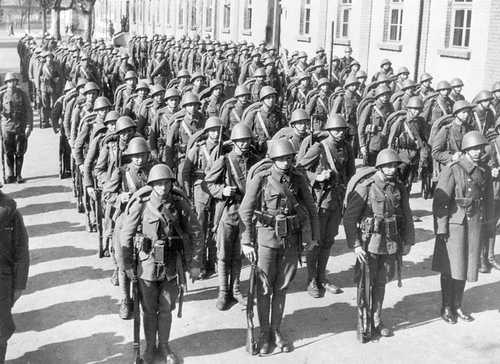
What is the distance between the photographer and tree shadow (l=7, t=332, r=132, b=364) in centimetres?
636

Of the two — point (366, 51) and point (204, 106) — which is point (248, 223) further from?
point (366, 51)

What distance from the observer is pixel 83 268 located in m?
8.86

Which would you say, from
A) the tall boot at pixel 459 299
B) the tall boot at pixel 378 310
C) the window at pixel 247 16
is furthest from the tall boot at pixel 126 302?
the window at pixel 247 16

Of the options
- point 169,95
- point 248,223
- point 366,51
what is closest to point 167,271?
point 248,223

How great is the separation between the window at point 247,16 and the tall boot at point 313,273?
1043 inches

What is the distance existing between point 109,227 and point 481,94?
20.6 feet

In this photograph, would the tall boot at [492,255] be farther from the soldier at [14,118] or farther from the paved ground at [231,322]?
the soldier at [14,118]

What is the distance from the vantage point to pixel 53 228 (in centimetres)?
1059

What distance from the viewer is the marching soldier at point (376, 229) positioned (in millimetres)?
6793

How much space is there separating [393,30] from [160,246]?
1594 cm

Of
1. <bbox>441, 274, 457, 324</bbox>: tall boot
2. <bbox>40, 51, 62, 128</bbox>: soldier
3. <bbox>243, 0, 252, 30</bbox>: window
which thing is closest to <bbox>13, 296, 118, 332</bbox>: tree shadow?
<bbox>441, 274, 457, 324</bbox>: tall boot

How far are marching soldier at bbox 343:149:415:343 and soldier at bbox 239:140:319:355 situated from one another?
1.86ft

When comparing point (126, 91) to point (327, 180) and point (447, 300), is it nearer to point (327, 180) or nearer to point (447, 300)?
point (327, 180)

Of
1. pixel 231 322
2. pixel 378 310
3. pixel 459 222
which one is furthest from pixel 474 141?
pixel 231 322
